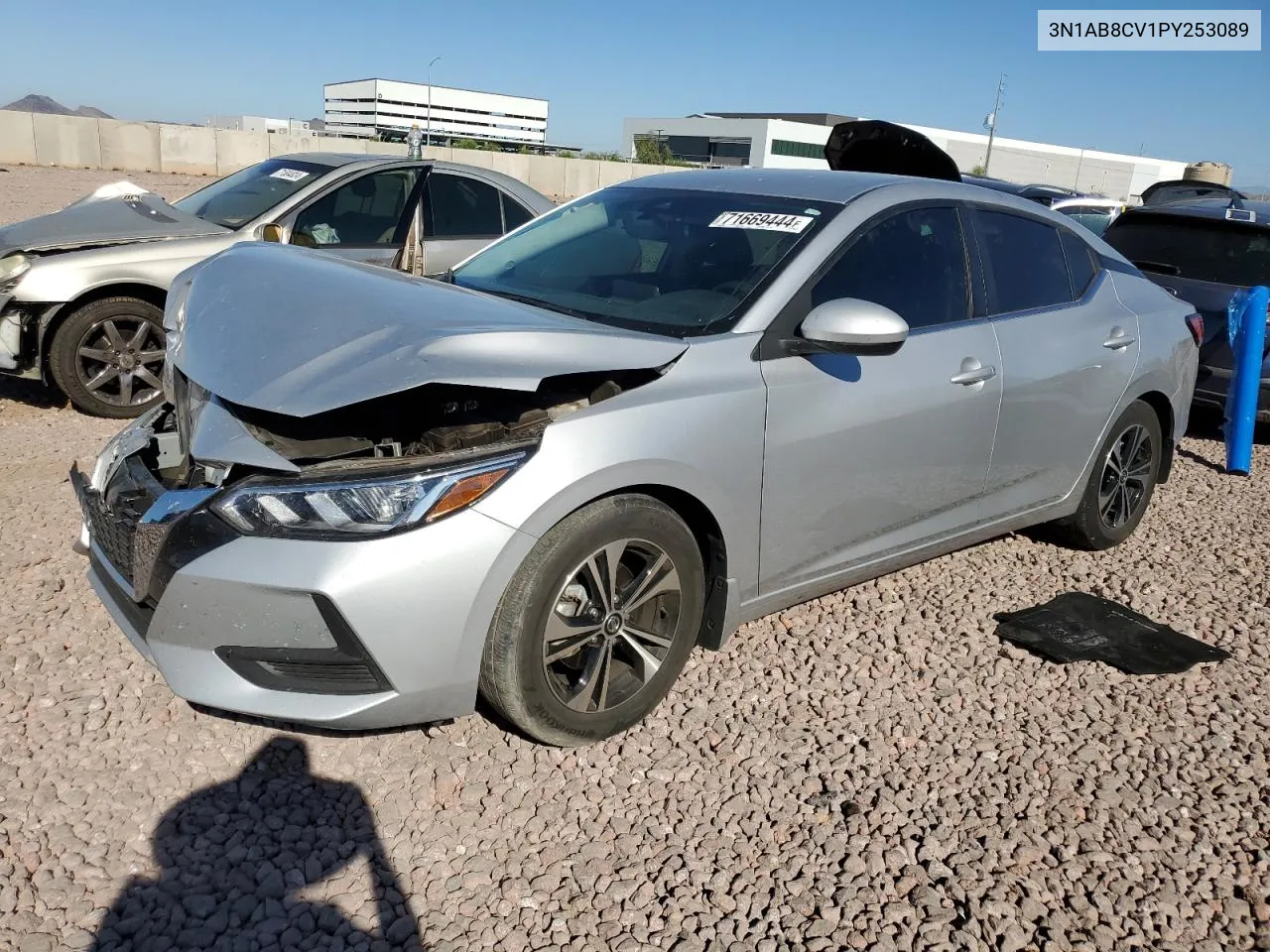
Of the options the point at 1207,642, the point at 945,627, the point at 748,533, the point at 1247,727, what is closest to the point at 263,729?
the point at 748,533

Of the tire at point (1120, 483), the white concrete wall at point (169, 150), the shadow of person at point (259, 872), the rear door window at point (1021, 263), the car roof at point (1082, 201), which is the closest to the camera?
the shadow of person at point (259, 872)

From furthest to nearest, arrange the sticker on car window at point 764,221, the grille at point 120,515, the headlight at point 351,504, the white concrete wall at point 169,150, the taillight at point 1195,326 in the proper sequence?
1. the white concrete wall at point 169,150
2. the taillight at point 1195,326
3. the sticker on car window at point 764,221
4. the grille at point 120,515
5. the headlight at point 351,504

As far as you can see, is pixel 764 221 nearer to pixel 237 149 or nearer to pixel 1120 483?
pixel 1120 483

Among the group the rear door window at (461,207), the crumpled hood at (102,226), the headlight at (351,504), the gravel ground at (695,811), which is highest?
the rear door window at (461,207)

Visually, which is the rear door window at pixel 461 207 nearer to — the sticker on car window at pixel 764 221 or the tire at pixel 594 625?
the sticker on car window at pixel 764 221

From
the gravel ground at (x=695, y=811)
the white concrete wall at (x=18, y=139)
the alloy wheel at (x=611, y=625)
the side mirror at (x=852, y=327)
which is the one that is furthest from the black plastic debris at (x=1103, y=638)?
the white concrete wall at (x=18, y=139)

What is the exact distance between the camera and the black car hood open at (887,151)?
17.5 ft

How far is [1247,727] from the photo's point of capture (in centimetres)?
339

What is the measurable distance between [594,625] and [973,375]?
1.78 metres

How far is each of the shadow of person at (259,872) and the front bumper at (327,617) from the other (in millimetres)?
307

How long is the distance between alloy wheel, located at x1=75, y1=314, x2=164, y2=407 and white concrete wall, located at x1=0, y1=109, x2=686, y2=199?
21.1 m

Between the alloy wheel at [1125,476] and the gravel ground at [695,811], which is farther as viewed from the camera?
the alloy wheel at [1125,476]

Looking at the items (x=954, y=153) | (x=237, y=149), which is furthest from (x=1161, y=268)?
(x=954, y=153)

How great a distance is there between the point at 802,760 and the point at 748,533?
70 centimetres
